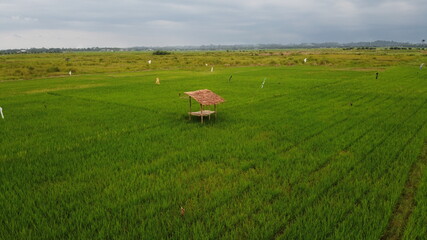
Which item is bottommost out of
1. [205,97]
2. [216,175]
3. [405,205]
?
[405,205]

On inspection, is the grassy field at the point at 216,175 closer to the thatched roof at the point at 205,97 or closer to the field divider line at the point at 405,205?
the field divider line at the point at 405,205

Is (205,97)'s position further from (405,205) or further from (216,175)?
(405,205)

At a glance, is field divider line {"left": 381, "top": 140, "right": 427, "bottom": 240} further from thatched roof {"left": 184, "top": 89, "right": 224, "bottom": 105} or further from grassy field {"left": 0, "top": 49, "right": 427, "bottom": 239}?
thatched roof {"left": 184, "top": 89, "right": 224, "bottom": 105}

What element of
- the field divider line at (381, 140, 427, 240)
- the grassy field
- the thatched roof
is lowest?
the field divider line at (381, 140, 427, 240)

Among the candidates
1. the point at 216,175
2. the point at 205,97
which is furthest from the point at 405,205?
the point at 205,97

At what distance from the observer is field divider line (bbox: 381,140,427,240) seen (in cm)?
485

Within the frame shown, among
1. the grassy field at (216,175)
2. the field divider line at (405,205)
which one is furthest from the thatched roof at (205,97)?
the field divider line at (405,205)

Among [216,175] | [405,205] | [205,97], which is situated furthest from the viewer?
[205,97]

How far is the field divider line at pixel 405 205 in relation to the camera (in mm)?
4852

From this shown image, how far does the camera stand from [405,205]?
5.66 metres

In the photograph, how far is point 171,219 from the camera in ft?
16.7

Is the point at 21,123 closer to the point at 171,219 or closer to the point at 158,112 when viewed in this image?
the point at 158,112

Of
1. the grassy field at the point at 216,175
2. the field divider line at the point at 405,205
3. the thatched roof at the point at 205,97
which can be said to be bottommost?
the field divider line at the point at 405,205

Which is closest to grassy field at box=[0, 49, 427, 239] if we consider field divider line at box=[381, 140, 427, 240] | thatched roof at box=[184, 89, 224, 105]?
field divider line at box=[381, 140, 427, 240]
